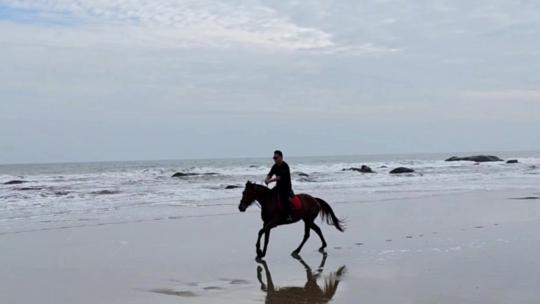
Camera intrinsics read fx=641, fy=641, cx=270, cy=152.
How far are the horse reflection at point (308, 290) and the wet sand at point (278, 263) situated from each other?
0.01m

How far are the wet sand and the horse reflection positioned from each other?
0.04 feet

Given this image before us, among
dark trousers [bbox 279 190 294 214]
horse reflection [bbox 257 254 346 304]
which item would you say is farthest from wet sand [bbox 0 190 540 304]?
dark trousers [bbox 279 190 294 214]

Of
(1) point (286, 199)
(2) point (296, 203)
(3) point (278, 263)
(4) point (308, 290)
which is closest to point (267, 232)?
(1) point (286, 199)

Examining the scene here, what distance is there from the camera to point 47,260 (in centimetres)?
1054

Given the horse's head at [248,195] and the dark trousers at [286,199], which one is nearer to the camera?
the horse's head at [248,195]

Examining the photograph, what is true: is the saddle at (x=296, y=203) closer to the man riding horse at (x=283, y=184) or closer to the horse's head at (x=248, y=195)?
the man riding horse at (x=283, y=184)

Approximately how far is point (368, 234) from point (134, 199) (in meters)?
13.4

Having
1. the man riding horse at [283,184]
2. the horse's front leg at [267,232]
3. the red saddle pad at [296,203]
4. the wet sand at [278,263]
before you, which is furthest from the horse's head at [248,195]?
the wet sand at [278,263]

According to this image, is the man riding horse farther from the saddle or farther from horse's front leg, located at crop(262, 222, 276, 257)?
horse's front leg, located at crop(262, 222, 276, 257)

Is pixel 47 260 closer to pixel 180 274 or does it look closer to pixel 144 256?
pixel 144 256

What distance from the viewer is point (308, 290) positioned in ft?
26.6

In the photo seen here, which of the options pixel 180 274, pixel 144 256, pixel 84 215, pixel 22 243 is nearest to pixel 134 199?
pixel 84 215

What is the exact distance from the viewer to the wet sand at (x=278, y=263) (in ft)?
25.6

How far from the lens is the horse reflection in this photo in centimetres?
757
